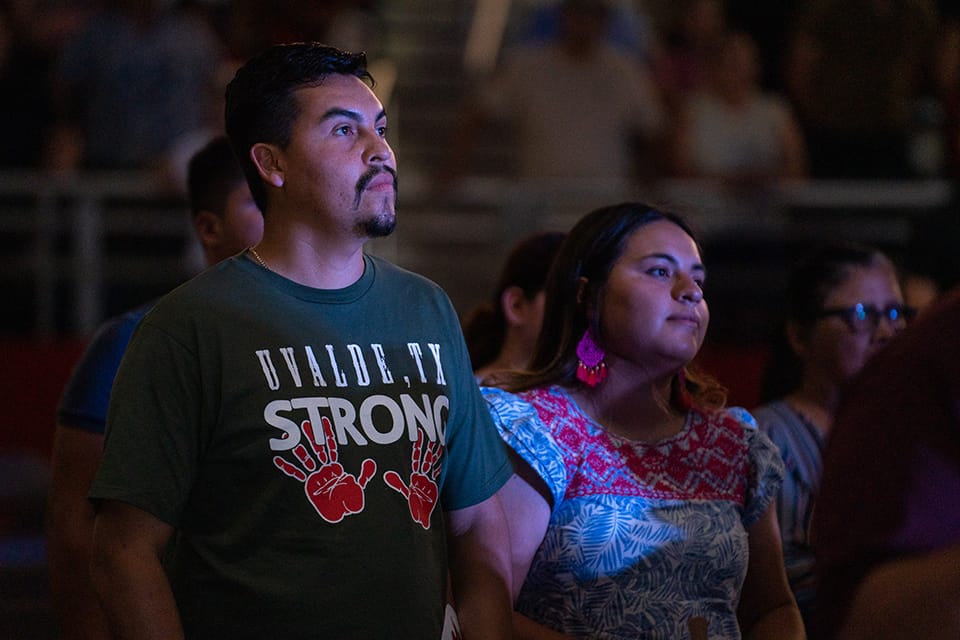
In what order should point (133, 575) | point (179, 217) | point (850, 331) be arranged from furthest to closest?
point (179, 217)
point (850, 331)
point (133, 575)

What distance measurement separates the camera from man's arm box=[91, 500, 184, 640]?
2.44m

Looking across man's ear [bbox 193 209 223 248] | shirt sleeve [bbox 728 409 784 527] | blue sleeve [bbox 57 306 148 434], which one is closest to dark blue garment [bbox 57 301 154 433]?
blue sleeve [bbox 57 306 148 434]

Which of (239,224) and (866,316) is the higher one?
(239,224)

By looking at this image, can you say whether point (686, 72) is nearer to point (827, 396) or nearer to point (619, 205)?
point (827, 396)

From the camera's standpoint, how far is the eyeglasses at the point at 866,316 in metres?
4.09

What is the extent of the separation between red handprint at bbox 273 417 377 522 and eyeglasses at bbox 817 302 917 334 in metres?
1.95

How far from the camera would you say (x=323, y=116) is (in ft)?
9.04

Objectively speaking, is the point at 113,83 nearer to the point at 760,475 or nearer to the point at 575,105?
the point at 575,105

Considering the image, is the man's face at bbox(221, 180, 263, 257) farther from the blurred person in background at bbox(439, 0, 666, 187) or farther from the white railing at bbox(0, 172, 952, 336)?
the blurred person in background at bbox(439, 0, 666, 187)

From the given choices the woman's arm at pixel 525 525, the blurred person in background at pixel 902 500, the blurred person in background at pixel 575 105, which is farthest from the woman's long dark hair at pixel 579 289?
the blurred person in background at pixel 575 105

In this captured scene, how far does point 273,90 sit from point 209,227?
0.95 metres

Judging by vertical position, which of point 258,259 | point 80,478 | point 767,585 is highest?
point 258,259

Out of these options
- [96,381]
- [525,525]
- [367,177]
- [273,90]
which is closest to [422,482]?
[525,525]

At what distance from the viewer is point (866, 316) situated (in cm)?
409
